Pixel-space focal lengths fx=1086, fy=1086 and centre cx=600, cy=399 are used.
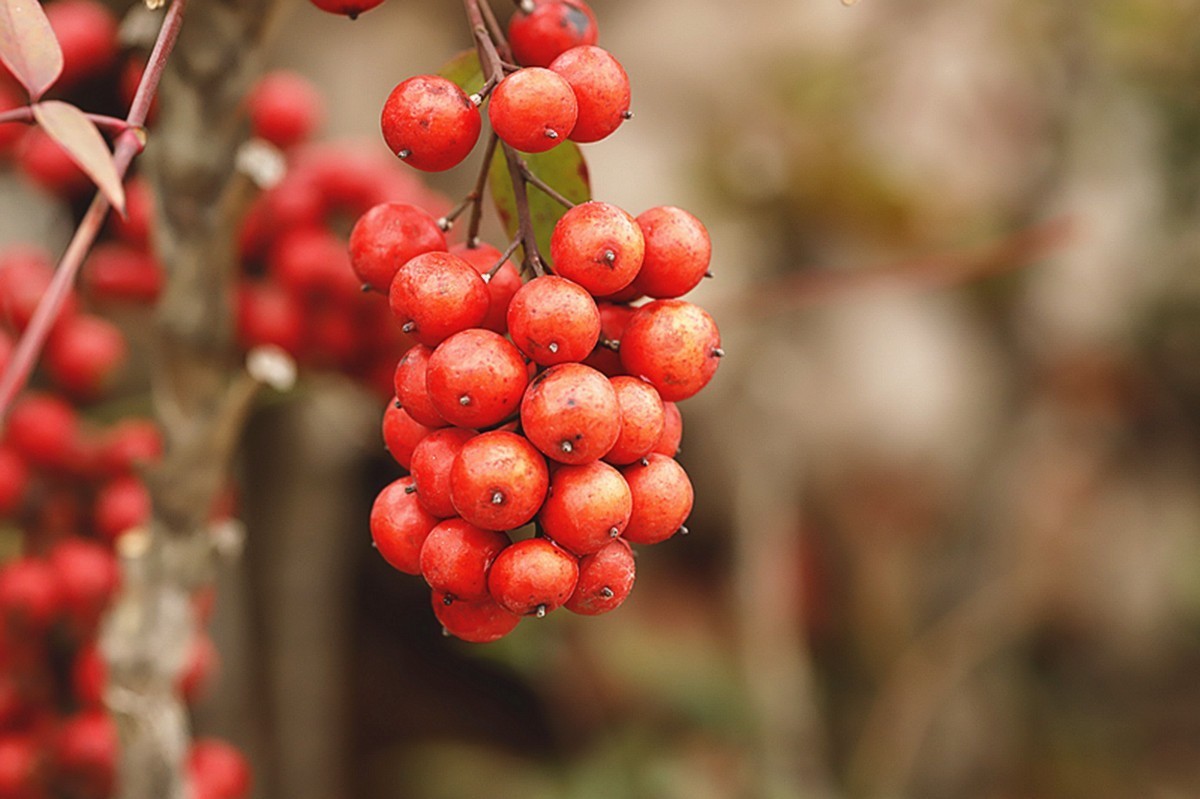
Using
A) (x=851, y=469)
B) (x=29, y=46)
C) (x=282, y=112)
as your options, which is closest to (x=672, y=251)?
(x=29, y=46)

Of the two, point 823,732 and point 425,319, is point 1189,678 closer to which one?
point 823,732

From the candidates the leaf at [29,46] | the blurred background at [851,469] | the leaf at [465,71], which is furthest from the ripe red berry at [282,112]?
the leaf at [29,46]

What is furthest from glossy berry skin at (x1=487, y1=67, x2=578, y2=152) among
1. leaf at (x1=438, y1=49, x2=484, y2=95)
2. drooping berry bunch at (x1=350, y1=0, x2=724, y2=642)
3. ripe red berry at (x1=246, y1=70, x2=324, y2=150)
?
ripe red berry at (x1=246, y1=70, x2=324, y2=150)

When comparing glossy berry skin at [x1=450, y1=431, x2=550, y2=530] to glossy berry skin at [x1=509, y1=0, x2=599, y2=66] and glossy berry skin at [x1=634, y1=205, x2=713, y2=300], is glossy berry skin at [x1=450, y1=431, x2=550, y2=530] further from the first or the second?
glossy berry skin at [x1=509, y1=0, x2=599, y2=66]

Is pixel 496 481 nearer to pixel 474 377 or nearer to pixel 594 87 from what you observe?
pixel 474 377

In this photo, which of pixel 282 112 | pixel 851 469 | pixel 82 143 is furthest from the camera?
pixel 851 469

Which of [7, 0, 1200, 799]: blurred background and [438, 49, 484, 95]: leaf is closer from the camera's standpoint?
[438, 49, 484, 95]: leaf

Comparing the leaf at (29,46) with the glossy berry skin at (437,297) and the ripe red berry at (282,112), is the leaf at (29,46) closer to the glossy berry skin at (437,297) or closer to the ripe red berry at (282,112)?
the glossy berry skin at (437,297)
